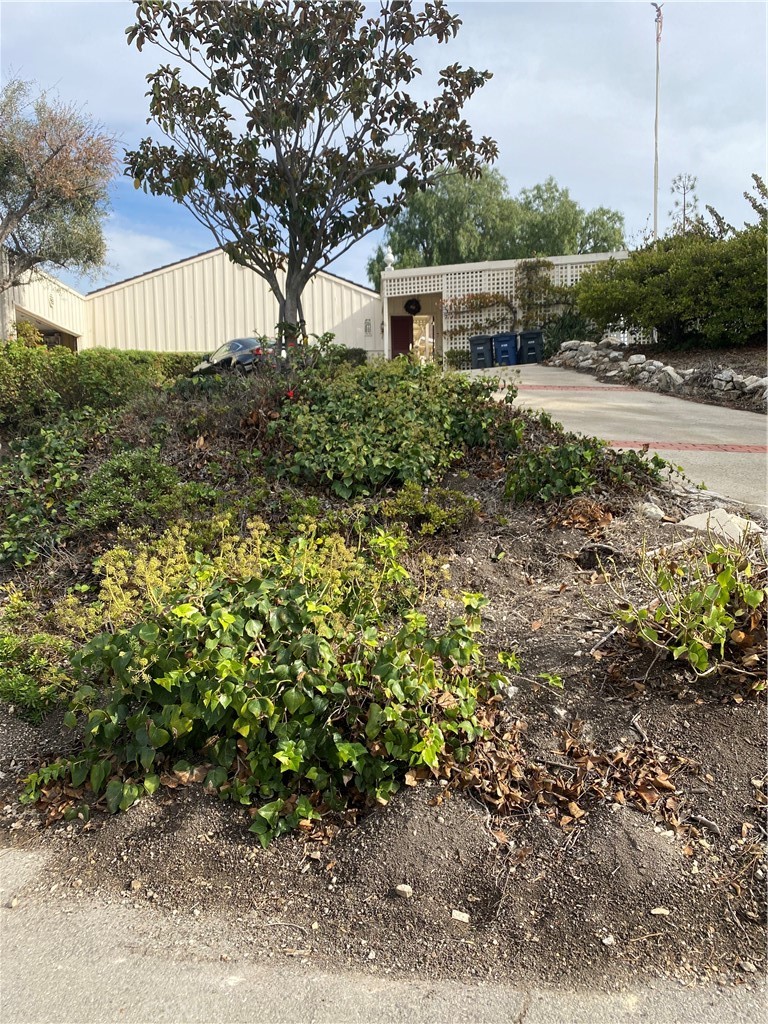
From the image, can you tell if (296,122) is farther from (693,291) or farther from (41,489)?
(693,291)

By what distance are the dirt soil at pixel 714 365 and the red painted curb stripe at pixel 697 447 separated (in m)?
3.84

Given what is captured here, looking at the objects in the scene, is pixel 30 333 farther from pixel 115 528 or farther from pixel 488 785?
pixel 488 785

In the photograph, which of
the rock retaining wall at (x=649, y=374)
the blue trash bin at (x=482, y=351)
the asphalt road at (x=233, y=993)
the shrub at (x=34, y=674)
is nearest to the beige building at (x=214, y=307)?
the blue trash bin at (x=482, y=351)

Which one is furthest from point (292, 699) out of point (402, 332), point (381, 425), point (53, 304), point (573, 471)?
point (402, 332)

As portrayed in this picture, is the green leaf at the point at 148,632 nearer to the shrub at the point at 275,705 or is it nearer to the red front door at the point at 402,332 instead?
the shrub at the point at 275,705

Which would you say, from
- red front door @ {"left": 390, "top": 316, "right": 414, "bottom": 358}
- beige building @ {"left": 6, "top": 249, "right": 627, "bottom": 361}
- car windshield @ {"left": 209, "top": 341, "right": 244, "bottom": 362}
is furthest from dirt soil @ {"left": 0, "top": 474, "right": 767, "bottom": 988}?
red front door @ {"left": 390, "top": 316, "right": 414, "bottom": 358}

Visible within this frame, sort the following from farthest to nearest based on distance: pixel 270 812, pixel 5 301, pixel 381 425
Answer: pixel 5 301
pixel 381 425
pixel 270 812

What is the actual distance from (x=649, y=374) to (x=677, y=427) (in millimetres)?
5819

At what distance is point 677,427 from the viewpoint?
30.0 ft

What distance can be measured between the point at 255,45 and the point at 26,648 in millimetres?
5864

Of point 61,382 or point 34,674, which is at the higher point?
point 61,382

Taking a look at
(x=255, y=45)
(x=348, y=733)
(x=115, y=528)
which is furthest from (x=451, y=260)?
(x=348, y=733)

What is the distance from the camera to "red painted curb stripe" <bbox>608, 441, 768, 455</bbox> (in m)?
7.36

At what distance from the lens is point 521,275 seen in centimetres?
2303
